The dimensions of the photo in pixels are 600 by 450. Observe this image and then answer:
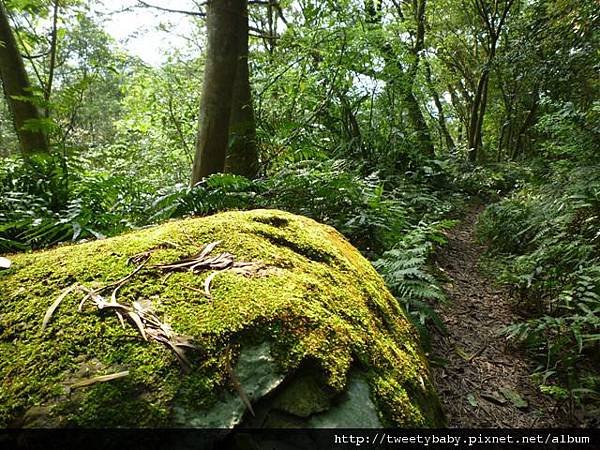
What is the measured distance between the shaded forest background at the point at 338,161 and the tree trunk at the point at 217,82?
19 mm

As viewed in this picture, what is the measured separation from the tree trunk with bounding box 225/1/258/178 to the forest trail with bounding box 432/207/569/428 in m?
3.21

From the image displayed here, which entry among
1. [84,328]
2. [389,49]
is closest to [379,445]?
[84,328]

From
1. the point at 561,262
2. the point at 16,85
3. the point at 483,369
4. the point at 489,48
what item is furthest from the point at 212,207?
the point at 489,48

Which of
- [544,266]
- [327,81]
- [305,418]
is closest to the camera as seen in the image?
[305,418]

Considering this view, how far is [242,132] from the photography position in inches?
210

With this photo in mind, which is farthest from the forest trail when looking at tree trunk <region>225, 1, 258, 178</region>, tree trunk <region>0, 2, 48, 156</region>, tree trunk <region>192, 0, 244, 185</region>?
tree trunk <region>0, 2, 48, 156</region>

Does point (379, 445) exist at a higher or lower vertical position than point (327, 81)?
lower

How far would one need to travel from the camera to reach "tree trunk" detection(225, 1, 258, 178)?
5289mm

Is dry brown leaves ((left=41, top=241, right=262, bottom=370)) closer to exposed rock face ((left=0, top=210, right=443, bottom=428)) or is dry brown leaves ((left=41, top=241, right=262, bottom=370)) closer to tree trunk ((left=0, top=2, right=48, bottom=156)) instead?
exposed rock face ((left=0, top=210, right=443, bottom=428))

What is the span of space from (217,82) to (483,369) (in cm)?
388

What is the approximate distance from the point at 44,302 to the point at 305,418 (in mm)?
1015

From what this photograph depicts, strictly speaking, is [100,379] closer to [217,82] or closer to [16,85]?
[217,82]

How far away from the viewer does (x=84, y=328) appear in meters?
1.20

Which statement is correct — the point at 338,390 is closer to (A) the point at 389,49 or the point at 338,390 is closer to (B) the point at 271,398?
(B) the point at 271,398
